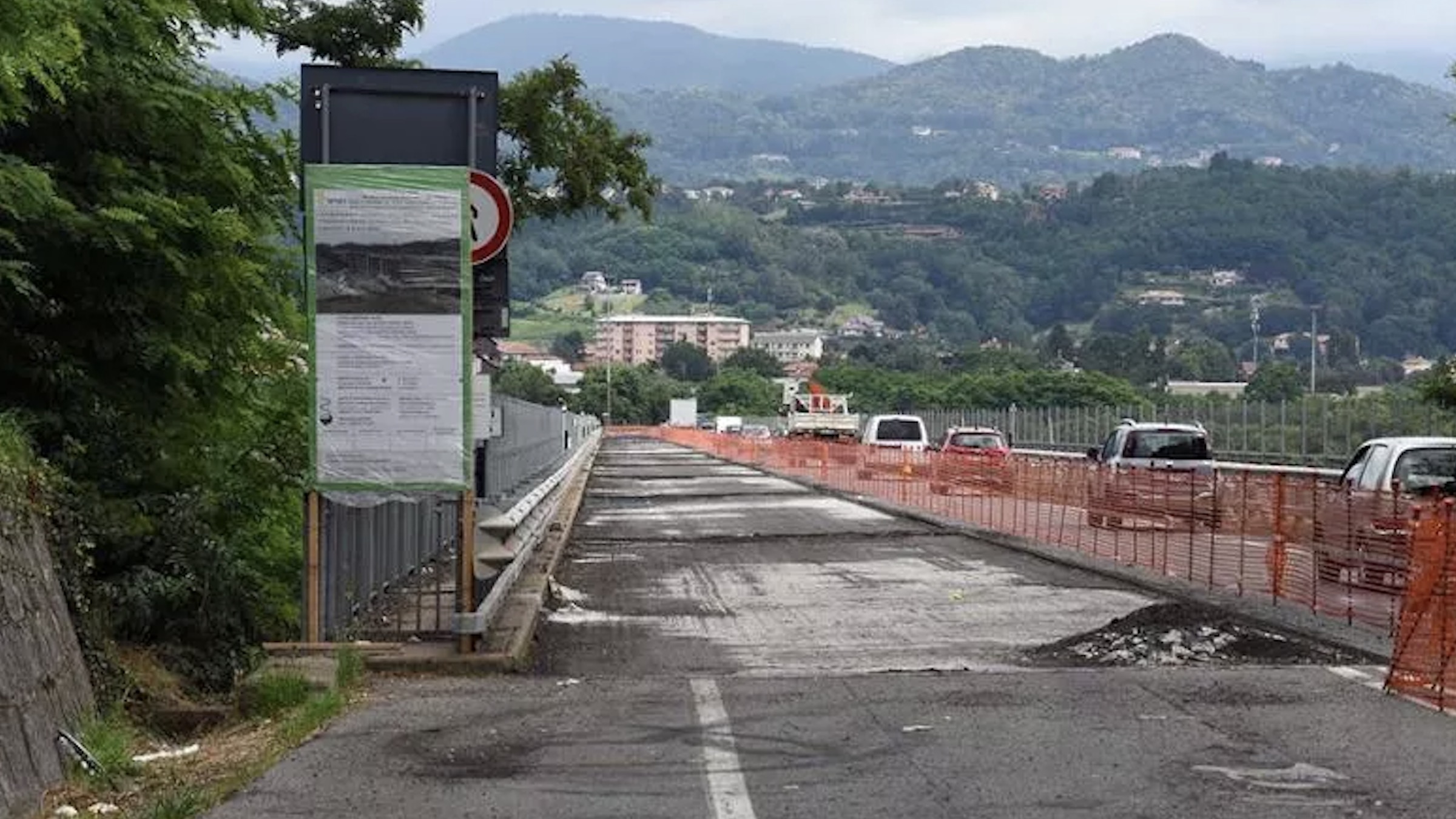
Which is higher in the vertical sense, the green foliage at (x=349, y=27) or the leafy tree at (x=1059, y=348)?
the green foliage at (x=349, y=27)

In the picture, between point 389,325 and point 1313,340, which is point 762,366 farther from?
point 389,325

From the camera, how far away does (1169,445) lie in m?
34.3

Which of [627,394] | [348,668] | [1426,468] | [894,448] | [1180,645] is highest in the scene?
[1426,468]

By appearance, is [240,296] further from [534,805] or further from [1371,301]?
[1371,301]

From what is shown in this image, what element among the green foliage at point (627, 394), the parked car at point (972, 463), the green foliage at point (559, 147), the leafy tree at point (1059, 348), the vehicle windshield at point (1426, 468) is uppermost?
→ the green foliage at point (559, 147)

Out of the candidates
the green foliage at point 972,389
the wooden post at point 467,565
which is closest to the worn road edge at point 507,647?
the wooden post at point 467,565

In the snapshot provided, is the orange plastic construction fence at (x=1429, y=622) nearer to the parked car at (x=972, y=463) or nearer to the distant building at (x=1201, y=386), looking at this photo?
the parked car at (x=972, y=463)

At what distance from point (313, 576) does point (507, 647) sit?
164 cm

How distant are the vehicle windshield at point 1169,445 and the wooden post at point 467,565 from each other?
75.5ft

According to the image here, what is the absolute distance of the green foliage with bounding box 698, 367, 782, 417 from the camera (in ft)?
566

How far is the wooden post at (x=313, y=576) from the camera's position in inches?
486

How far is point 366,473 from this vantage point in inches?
488

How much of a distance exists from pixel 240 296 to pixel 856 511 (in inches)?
959

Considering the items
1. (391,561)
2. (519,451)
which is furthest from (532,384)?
(391,561)
